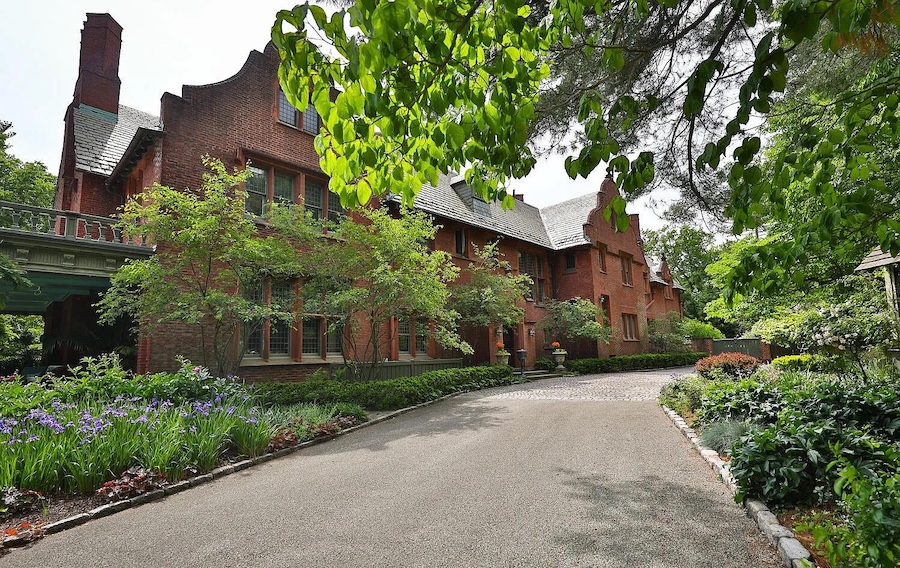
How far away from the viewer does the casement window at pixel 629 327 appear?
28.2 metres

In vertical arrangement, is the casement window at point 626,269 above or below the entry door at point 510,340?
above

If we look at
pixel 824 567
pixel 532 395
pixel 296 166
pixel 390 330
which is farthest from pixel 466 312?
pixel 824 567

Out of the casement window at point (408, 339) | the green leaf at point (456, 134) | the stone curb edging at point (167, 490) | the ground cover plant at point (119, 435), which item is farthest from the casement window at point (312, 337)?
the green leaf at point (456, 134)

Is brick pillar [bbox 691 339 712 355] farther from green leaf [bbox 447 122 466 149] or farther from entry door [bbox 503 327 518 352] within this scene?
green leaf [bbox 447 122 466 149]

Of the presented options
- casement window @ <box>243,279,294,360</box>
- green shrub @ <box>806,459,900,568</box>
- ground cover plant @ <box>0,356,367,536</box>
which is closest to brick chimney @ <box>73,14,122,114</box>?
casement window @ <box>243,279,294,360</box>

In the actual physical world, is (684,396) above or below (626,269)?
below

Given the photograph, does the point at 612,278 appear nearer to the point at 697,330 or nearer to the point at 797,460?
the point at 697,330

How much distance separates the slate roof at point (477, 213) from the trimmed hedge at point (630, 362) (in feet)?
21.7

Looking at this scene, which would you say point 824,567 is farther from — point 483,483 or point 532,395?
point 532,395

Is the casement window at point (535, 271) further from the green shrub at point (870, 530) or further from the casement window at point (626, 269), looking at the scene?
the green shrub at point (870, 530)

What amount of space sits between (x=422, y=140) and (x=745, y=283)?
2596 millimetres

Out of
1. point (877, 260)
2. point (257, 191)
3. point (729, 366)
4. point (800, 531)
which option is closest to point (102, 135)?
point (257, 191)

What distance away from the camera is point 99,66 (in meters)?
16.6

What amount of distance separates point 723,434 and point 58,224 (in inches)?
527
